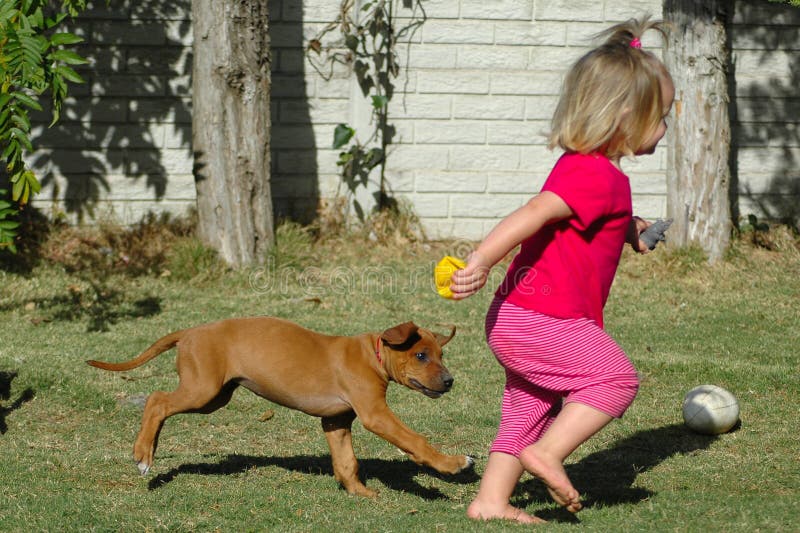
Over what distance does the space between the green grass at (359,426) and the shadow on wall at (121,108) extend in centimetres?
123

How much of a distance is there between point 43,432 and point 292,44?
5388 mm

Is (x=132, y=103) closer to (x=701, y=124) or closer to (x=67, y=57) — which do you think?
(x=67, y=57)

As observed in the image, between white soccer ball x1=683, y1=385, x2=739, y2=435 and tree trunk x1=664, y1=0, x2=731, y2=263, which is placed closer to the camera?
white soccer ball x1=683, y1=385, x2=739, y2=435

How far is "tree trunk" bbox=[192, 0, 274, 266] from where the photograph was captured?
9.30m

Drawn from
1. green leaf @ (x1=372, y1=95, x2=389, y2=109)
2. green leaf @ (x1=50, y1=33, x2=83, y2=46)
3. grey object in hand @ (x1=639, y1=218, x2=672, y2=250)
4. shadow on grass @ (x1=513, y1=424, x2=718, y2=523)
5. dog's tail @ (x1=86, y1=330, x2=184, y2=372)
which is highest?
green leaf @ (x1=50, y1=33, x2=83, y2=46)

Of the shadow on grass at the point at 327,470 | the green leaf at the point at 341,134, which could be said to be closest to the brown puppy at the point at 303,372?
the shadow on grass at the point at 327,470

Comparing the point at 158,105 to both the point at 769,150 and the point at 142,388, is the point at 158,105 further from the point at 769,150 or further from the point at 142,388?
the point at 769,150

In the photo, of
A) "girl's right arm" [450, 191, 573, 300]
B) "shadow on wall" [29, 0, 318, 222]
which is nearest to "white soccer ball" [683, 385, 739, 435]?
"girl's right arm" [450, 191, 573, 300]

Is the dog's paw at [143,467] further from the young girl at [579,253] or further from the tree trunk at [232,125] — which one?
the tree trunk at [232,125]

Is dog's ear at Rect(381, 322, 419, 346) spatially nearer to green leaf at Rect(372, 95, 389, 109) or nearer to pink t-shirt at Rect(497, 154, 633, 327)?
pink t-shirt at Rect(497, 154, 633, 327)

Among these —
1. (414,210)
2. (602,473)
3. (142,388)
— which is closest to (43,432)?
(142,388)

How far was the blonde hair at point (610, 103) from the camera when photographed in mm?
4039

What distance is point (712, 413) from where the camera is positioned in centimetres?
609

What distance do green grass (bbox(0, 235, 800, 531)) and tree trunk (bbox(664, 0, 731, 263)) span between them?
35 cm
